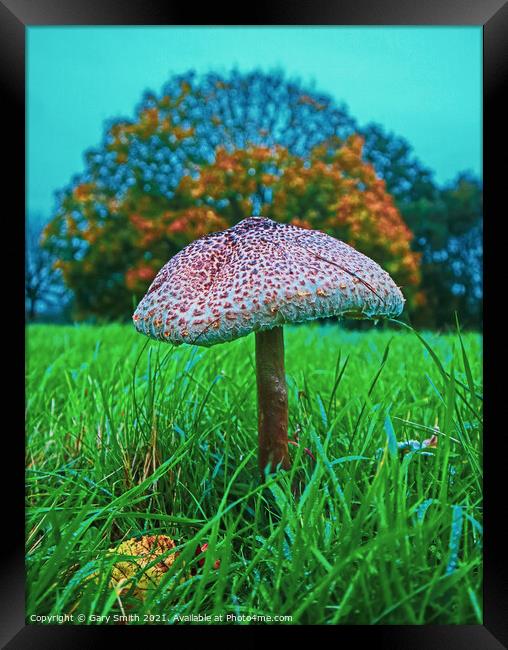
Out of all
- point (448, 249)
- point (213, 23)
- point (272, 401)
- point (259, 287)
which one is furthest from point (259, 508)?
point (448, 249)

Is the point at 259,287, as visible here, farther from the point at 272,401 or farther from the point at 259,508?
the point at 259,508

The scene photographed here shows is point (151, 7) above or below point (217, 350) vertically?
above

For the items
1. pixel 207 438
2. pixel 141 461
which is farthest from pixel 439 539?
pixel 141 461

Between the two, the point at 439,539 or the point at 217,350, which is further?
the point at 217,350

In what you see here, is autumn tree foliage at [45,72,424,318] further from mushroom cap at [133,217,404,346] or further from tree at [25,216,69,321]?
mushroom cap at [133,217,404,346]

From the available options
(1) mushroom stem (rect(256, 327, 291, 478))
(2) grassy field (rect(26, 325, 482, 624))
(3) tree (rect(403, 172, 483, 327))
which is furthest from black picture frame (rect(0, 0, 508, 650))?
(3) tree (rect(403, 172, 483, 327))
